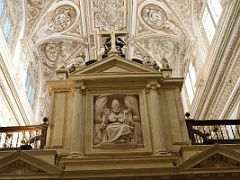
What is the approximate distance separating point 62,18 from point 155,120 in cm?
1352

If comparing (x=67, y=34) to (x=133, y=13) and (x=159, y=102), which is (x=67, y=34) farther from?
(x=159, y=102)

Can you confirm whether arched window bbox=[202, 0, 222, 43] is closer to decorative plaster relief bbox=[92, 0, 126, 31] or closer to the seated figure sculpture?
decorative plaster relief bbox=[92, 0, 126, 31]

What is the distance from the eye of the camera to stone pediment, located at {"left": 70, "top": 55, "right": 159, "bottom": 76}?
9.48m

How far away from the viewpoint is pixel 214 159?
759cm

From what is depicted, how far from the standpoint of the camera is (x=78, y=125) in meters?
8.39

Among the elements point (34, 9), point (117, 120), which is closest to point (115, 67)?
point (117, 120)

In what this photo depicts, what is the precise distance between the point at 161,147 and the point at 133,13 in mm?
13919

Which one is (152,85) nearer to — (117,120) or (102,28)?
(117,120)

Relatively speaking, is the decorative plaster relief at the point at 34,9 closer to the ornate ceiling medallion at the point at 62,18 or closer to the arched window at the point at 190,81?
the ornate ceiling medallion at the point at 62,18

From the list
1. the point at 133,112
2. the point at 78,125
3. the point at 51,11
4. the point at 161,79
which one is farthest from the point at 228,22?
the point at 51,11

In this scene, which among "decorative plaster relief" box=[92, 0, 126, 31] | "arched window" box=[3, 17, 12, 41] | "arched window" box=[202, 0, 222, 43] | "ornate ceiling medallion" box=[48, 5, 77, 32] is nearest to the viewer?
"arched window" box=[202, 0, 222, 43]

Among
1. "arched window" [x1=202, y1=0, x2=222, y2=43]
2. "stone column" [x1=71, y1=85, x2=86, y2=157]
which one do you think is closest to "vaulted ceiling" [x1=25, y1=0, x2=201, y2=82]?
"arched window" [x1=202, y1=0, x2=222, y2=43]

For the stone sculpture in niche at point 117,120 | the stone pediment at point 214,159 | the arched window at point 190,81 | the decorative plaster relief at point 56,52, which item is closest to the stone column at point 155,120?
the stone sculpture in niche at point 117,120

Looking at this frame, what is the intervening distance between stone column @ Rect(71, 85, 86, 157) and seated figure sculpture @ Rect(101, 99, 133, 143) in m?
0.55
